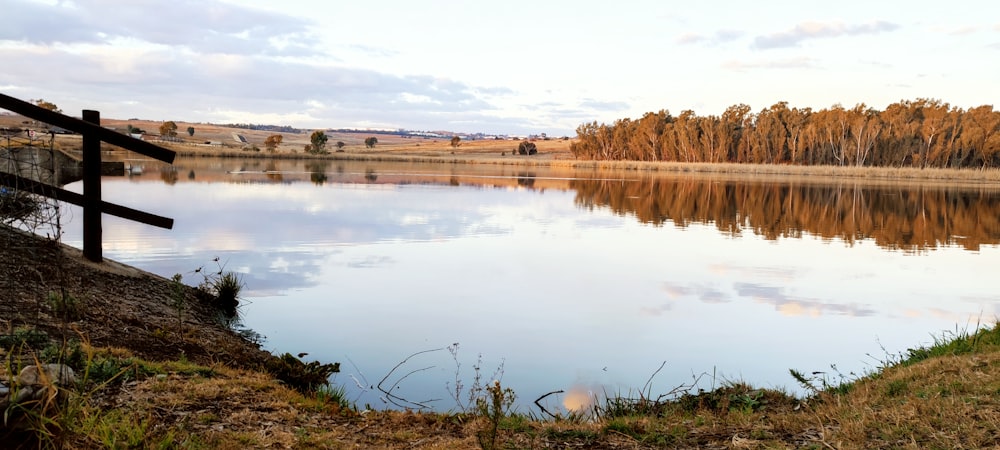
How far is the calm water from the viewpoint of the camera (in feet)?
26.4

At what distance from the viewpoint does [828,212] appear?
2950 cm

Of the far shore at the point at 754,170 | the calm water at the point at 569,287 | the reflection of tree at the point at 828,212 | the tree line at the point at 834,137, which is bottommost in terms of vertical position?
the calm water at the point at 569,287

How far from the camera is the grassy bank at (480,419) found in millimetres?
4139

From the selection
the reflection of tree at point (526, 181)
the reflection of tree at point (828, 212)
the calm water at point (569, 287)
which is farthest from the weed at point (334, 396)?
the reflection of tree at point (526, 181)

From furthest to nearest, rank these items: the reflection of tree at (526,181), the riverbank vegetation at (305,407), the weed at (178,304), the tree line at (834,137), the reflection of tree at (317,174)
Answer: the tree line at (834,137) → the reflection of tree at (526,181) → the reflection of tree at (317,174) → the weed at (178,304) → the riverbank vegetation at (305,407)

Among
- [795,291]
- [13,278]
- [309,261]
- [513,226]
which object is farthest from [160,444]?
[513,226]

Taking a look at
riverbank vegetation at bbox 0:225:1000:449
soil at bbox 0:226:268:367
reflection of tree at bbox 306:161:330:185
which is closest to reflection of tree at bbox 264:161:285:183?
reflection of tree at bbox 306:161:330:185

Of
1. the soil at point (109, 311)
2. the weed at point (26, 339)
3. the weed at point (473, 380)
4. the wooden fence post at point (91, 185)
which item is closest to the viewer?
the weed at point (26, 339)

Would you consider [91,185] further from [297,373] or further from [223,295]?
[297,373]

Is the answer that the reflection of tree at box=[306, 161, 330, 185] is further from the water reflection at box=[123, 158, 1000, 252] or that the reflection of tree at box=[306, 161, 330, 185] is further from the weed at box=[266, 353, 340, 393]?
the weed at box=[266, 353, 340, 393]

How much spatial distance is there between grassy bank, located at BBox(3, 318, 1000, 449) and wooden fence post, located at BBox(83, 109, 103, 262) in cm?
374

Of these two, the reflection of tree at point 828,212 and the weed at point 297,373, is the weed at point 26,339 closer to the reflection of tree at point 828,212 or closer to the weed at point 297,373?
the weed at point 297,373

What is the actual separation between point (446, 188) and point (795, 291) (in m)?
27.8

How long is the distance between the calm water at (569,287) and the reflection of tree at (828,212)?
24cm
